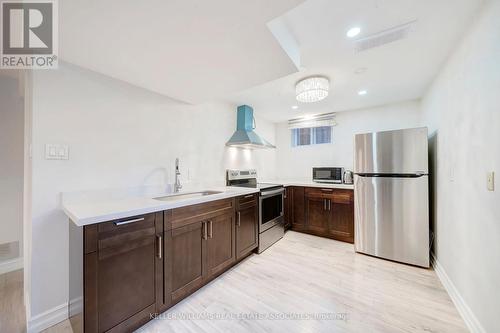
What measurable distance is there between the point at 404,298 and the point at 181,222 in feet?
7.04

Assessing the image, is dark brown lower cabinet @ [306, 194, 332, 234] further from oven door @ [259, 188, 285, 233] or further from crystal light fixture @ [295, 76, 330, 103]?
crystal light fixture @ [295, 76, 330, 103]

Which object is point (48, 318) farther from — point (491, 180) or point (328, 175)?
point (328, 175)

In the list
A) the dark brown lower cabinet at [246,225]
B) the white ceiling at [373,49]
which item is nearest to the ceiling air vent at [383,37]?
the white ceiling at [373,49]

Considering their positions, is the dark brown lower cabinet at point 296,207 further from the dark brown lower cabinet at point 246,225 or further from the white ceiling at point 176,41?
the white ceiling at point 176,41

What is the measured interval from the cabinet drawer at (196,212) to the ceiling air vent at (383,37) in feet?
6.48

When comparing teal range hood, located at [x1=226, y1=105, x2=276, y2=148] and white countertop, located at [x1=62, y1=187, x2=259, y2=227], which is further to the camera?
teal range hood, located at [x1=226, y1=105, x2=276, y2=148]

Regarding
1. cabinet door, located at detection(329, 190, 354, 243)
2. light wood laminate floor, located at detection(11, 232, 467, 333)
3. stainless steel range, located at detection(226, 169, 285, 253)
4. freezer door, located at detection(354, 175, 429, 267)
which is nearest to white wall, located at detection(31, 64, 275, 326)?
light wood laminate floor, located at detection(11, 232, 467, 333)

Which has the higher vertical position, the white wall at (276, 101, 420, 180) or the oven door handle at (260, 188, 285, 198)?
the white wall at (276, 101, 420, 180)

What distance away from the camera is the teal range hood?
3.14 m

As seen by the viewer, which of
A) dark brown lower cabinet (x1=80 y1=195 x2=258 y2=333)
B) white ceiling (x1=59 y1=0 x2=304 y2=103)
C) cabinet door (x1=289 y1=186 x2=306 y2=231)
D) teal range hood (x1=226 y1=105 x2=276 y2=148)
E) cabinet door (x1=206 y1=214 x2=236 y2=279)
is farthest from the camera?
cabinet door (x1=289 y1=186 x2=306 y2=231)

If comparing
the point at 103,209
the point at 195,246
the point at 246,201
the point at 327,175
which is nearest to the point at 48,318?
the point at 103,209

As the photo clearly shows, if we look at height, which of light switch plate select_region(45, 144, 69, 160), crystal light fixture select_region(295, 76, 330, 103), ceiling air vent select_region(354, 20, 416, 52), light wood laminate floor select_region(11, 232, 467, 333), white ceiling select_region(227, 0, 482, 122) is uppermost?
white ceiling select_region(227, 0, 482, 122)

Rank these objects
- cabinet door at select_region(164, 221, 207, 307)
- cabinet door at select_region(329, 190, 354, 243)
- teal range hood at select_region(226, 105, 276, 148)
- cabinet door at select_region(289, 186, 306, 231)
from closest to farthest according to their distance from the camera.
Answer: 1. cabinet door at select_region(164, 221, 207, 307)
2. cabinet door at select_region(329, 190, 354, 243)
3. teal range hood at select_region(226, 105, 276, 148)
4. cabinet door at select_region(289, 186, 306, 231)
